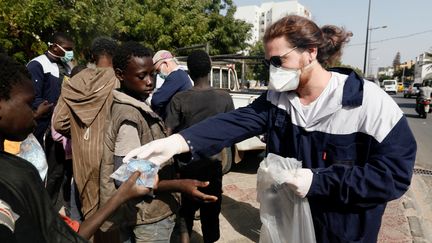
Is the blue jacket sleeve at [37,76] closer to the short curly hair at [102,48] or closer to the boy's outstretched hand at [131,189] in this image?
the short curly hair at [102,48]

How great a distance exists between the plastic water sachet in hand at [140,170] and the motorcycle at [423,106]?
15073 mm

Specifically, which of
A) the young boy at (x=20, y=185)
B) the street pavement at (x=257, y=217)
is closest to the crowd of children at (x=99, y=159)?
the young boy at (x=20, y=185)

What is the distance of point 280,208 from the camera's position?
179cm

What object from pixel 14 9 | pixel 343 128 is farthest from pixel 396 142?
pixel 14 9

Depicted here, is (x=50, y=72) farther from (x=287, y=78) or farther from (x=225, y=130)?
(x=287, y=78)

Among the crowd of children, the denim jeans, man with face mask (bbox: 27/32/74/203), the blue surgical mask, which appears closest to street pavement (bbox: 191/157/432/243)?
the crowd of children

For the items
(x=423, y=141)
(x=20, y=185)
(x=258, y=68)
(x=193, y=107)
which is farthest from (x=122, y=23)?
(x=20, y=185)

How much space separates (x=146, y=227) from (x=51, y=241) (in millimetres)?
979

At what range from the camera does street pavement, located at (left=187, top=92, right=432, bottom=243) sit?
3.69 metres

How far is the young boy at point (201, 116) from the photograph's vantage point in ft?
10.0

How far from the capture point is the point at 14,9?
6.89 meters

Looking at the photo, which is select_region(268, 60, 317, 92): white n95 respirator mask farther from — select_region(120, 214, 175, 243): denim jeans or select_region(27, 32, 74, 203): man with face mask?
select_region(27, 32, 74, 203): man with face mask

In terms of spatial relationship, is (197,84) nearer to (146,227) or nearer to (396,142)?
(146,227)

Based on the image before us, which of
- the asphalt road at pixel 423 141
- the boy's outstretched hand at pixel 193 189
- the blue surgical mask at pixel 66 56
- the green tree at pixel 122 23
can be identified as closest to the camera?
the boy's outstretched hand at pixel 193 189
